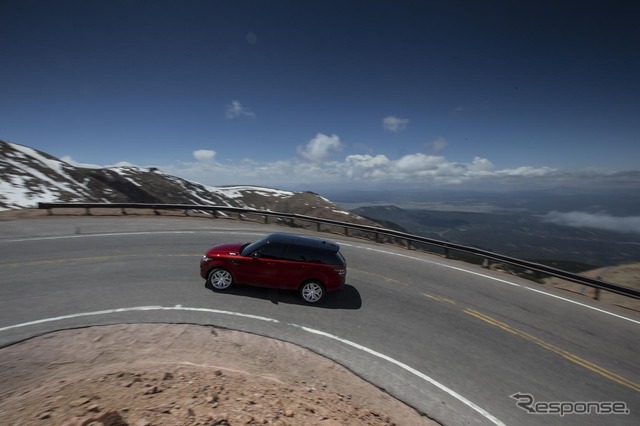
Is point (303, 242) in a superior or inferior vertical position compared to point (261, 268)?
superior

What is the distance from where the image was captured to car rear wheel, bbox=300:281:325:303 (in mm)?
9836

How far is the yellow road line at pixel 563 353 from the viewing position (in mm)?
7173

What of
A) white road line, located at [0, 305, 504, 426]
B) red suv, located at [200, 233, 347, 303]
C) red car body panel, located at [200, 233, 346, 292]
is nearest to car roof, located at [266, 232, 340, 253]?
red suv, located at [200, 233, 347, 303]

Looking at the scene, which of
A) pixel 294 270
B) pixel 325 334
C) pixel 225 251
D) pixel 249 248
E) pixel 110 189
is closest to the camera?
pixel 325 334

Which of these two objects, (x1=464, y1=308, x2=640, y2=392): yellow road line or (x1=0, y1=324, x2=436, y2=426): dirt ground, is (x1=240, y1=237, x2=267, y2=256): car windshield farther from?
(x1=464, y1=308, x2=640, y2=392): yellow road line

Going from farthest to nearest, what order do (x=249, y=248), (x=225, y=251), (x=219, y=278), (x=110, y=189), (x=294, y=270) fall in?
(x=110, y=189)
(x=249, y=248)
(x=225, y=251)
(x=219, y=278)
(x=294, y=270)

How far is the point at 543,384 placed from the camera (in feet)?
22.5

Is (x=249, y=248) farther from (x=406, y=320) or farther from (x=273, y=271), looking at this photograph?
(x=406, y=320)

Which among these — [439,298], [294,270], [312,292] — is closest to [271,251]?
[294,270]

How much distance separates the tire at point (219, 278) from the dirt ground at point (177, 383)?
2258 mm

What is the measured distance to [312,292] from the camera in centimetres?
986

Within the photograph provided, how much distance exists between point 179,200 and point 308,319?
486 ft

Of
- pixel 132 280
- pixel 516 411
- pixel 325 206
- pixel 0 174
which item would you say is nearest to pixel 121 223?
pixel 132 280

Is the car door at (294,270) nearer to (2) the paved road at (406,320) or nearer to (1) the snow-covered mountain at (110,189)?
(2) the paved road at (406,320)
